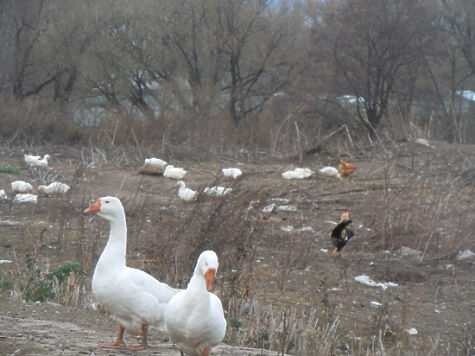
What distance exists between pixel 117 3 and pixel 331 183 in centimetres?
2183

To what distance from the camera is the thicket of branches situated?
32.5 m

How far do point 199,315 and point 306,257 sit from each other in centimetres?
618

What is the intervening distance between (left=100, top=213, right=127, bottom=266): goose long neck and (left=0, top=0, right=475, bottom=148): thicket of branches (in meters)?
21.5

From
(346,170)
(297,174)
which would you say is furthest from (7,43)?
(346,170)

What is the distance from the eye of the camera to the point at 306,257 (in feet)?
40.4

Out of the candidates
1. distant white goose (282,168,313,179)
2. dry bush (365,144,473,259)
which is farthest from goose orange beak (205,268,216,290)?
distant white goose (282,168,313,179)

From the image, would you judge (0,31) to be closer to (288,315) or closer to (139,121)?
(139,121)

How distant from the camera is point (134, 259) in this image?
1127 cm

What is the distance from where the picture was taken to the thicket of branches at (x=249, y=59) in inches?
1280

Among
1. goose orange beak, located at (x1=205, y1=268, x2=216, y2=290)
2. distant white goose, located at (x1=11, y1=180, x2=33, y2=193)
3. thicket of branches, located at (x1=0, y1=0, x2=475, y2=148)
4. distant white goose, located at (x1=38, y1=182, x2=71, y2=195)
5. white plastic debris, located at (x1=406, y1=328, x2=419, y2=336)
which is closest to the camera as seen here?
goose orange beak, located at (x1=205, y1=268, x2=216, y2=290)

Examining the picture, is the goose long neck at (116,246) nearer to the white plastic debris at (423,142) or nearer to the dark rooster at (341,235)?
the dark rooster at (341,235)

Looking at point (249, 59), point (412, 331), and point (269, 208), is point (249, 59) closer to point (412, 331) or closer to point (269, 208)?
point (269, 208)

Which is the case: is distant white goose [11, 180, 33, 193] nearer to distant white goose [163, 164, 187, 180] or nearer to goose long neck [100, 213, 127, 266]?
distant white goose [163, 164, 187, 180]

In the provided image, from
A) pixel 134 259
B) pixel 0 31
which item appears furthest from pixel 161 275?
pixel 0 31
